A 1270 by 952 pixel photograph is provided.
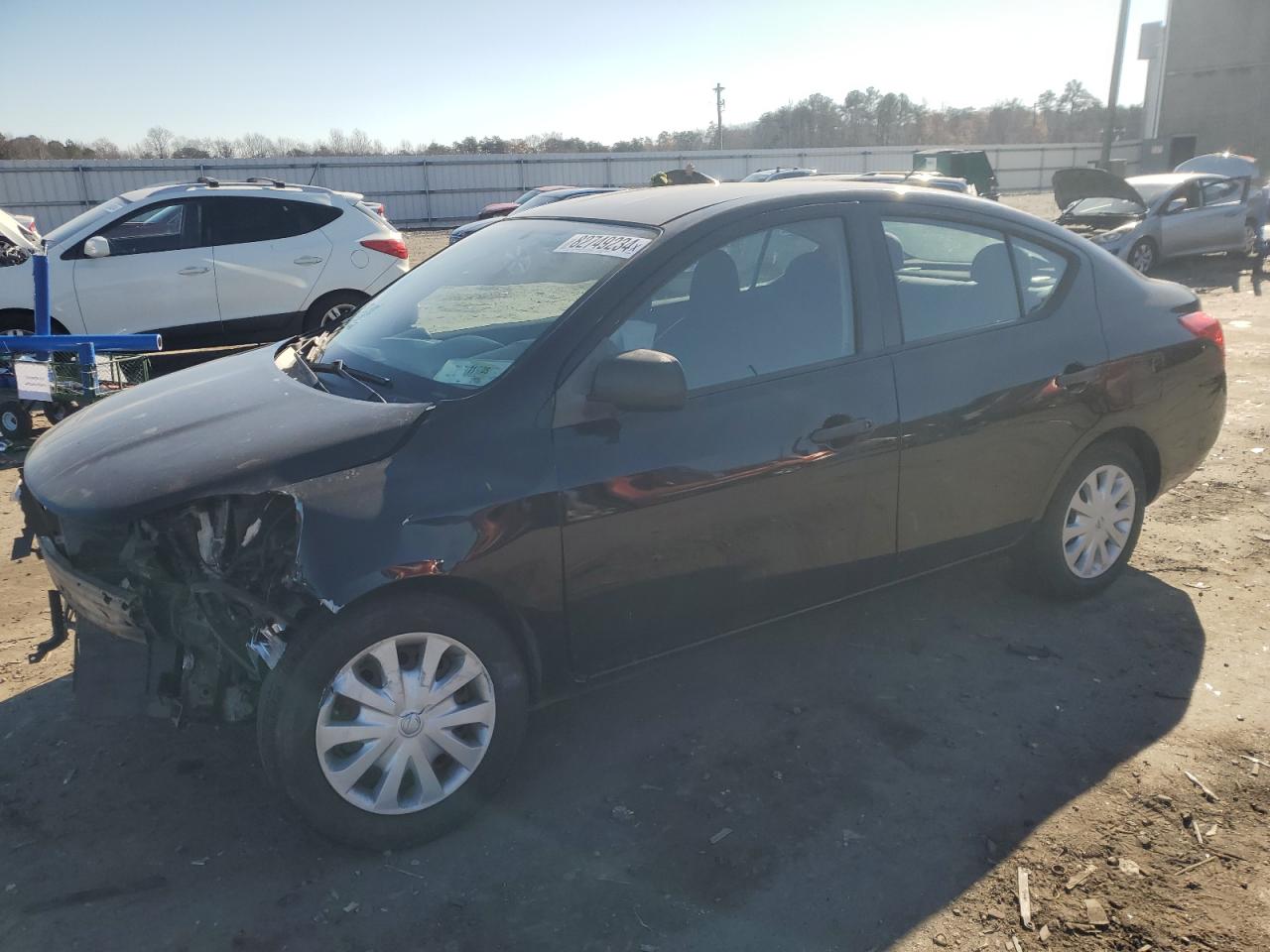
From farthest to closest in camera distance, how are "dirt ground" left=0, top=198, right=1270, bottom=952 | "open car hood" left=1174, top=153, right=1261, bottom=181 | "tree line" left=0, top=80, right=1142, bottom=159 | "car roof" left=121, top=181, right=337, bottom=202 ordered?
"tree line" left=0, top=80, right=1142, bottom=159 < "open car hood" left=1174, top=153, right=1261, bottom=181 < "car roof" left=121, top=181, right=337, bottom=202 < "dirt ground" left=0, top=198, right=1270, bottom=952

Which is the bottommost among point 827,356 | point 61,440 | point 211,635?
point 211,635

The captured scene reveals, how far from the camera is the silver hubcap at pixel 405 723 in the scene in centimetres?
268

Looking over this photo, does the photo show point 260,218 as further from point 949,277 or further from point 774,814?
point 774,814

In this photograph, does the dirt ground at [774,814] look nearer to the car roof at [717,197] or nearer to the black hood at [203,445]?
the black hood at [203,445]

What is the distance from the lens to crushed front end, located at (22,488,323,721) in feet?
8.61

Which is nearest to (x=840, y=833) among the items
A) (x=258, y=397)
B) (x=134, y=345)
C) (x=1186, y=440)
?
(x=258, y=397)

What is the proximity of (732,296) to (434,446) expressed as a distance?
1199 mm

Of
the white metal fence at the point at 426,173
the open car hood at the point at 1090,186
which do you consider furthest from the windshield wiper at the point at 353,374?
the white metal fence at the point at 426,173

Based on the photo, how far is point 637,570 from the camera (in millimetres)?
3045

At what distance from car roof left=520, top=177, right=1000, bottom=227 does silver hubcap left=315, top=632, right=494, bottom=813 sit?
165 centimetres

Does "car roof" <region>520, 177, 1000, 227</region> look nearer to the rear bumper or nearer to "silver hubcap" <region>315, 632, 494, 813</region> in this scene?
"silver hubcap" <region>315, 632, 494, 813</region>

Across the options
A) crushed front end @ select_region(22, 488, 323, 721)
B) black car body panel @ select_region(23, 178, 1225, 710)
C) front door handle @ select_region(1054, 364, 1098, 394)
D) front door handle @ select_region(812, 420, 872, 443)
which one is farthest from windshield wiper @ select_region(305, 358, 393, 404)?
front door handle @ select_region(1054, 364, 1098, 394)

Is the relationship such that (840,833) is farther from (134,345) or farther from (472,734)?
(134,345)

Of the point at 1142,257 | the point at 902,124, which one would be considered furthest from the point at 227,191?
the point at 902,124
